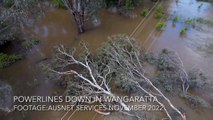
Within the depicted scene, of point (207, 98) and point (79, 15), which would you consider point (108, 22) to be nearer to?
point (79, 15)

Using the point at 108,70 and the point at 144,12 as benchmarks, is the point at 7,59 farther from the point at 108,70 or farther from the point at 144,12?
the point at 144,12

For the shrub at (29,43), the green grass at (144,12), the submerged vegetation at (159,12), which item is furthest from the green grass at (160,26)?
the shrub at (29,43)

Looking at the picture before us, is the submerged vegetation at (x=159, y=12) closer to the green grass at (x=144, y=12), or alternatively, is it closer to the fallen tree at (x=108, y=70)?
the green grass at (x=144, y=12)

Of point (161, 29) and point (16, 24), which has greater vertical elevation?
point (16, 24)

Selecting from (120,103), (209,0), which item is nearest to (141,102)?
(120,103)

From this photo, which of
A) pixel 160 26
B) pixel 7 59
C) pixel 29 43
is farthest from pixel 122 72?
pixel 7 59

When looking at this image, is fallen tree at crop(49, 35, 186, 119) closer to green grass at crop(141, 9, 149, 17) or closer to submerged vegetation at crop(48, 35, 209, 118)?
submerged vegetation at crop(48, 35, 209, 118)

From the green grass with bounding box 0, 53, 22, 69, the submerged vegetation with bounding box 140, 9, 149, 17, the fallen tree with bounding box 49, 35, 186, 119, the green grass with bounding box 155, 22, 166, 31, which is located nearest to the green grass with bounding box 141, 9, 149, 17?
the submerged vegetation with bounding box 140, 9, 149, 17

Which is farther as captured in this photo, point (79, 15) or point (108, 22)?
point (108, 22)
